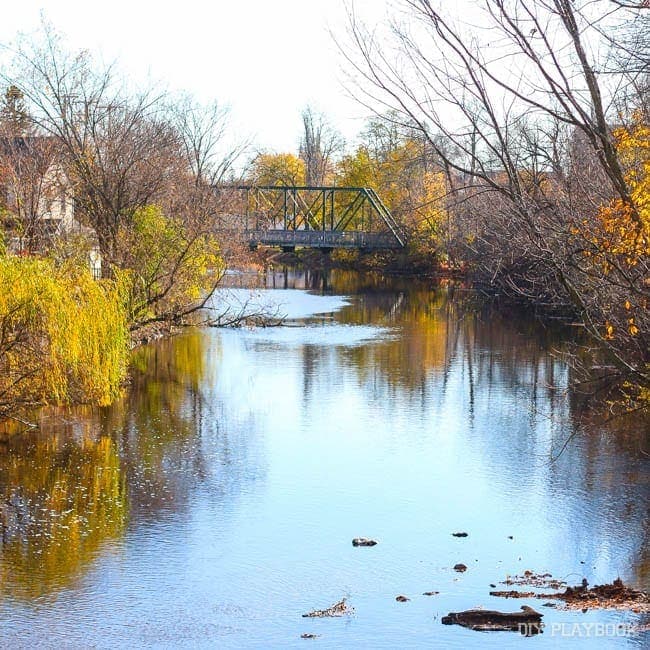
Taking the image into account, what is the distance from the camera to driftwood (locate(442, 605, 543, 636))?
33.6 feet

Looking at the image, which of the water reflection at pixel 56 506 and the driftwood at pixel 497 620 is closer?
the driftwood at pixel 497 620

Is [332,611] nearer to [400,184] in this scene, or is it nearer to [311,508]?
[311,508]

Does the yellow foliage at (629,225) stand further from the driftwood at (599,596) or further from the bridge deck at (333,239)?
the bridge deck at (333,239)

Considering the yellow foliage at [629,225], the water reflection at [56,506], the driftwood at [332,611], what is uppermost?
the yellow foliage at [629,225]

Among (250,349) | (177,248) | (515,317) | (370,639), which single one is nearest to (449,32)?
(370,639)

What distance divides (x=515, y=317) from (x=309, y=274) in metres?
27.4

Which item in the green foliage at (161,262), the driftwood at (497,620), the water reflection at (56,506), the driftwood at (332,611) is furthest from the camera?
the green foliage at (161,262)

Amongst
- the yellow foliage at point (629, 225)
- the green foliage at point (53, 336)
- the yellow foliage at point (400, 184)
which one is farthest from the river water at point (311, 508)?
the yellow foliage at point (400, 184)

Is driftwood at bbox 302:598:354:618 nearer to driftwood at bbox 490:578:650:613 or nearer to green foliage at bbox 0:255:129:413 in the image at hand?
driftwood at bbox 490:578:650:613

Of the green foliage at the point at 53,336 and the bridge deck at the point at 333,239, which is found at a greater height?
the bridge deck at the point at 333,239

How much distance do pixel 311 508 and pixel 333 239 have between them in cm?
4862

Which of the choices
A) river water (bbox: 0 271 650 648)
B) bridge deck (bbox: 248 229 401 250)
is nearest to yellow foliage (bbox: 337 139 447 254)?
bridge deck (bbox: 248 229 401 250)

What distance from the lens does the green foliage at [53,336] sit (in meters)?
17.1

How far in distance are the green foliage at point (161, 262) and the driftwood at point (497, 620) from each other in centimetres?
1796
